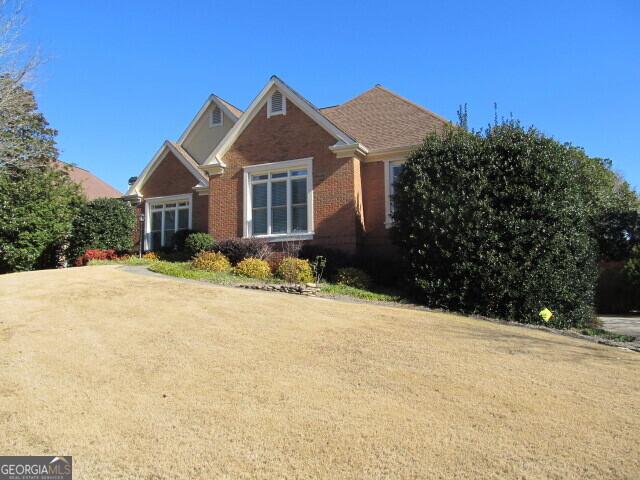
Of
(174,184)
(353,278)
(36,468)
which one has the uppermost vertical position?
(174,184)

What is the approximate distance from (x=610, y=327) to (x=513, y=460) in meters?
10.3

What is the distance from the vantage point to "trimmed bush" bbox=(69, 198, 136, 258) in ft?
61.3

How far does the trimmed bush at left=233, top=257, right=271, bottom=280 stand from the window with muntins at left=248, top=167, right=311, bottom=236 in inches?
92.7

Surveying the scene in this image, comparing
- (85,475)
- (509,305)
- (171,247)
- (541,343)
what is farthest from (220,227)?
(85,475)

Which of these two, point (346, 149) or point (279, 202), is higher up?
point (346, 149)

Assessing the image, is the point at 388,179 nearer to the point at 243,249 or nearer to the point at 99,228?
the point at 243,249

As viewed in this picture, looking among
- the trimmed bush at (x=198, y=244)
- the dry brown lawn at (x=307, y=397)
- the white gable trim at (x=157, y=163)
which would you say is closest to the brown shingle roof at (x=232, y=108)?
the white gable trim at (x=157, y=163)

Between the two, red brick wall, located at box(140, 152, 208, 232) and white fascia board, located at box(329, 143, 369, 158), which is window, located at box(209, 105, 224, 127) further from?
white fascia board, located at box(329, 143, 369, 158)

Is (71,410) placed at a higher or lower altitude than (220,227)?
lower

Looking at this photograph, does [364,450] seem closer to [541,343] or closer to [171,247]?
[541,343]

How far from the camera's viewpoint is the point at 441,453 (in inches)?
163

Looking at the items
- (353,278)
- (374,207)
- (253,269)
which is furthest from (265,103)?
(353,278)

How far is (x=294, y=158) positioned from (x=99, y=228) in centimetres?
814

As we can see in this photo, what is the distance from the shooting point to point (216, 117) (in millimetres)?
23453
